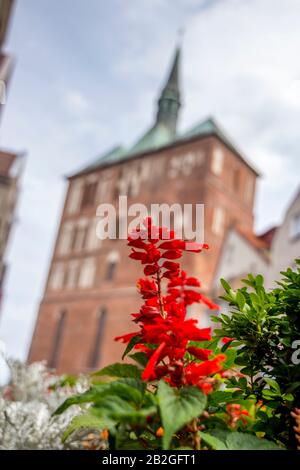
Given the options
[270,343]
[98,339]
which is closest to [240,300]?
[270,343]

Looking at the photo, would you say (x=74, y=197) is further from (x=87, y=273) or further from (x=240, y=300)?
(x=240, y=300)

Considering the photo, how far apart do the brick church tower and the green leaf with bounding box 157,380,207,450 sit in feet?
75.7

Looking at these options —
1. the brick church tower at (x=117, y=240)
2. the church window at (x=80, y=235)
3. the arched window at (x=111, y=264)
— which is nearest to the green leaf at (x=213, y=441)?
the brick church tower at (x=117, y=240)

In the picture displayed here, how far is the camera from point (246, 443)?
3.54 ft

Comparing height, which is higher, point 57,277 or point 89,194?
point 89,194

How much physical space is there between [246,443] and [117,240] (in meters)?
30.4

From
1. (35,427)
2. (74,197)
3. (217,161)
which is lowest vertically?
(35,427)

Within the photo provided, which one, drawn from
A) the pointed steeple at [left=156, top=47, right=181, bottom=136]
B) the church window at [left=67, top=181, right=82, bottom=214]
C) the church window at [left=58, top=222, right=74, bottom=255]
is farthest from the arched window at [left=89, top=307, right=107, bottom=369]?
the pointed steeple at [left=156, top=47, right=181, bottom=136]

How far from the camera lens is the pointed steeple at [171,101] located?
124ft

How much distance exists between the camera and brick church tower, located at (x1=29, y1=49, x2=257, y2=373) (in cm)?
2728

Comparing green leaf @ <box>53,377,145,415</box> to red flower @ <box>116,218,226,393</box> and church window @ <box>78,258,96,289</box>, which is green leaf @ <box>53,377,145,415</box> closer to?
red flower @ <box>116,218,226,393</box>

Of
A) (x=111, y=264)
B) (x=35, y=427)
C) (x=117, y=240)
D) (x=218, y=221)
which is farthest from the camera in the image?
(x=117, y=240)

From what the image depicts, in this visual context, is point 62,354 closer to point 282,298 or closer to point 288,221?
point 288,221

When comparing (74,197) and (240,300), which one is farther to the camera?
(74,197)
